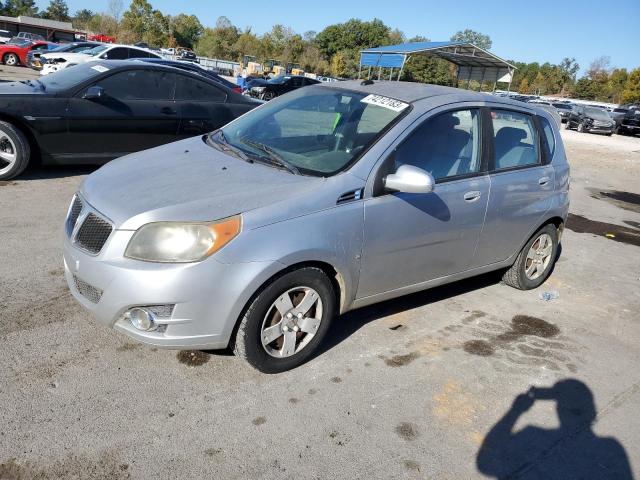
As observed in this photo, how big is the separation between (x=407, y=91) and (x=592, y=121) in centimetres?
2925

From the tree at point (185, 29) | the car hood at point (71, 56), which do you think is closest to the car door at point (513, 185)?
the car hood at point (71, 56)

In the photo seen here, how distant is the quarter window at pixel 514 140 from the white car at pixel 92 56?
1631cm

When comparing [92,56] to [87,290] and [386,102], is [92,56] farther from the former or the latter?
[87,290]

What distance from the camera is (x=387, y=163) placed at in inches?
135

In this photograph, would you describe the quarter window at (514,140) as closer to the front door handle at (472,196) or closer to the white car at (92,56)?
the front door handle at (472,196)

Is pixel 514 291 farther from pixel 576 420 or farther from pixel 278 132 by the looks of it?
pixel 278 132

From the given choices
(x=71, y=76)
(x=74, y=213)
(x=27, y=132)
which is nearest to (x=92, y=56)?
(x=71, y=76)

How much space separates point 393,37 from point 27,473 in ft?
375

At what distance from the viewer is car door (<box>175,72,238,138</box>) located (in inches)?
292

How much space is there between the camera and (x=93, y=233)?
299 cm

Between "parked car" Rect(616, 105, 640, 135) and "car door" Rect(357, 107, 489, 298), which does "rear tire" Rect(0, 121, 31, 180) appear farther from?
"parked car" Rect(616, 105, 640, 135)

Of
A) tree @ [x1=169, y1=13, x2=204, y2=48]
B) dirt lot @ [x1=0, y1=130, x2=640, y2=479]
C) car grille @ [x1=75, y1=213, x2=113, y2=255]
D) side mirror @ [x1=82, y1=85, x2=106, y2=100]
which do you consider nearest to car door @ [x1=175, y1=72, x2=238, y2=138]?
side mirror @ [x1=82, y1=85, x2=106, y2=100]

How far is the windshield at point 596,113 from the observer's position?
1144 inches

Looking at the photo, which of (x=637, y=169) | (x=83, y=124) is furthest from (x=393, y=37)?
(x=83, y=124)
